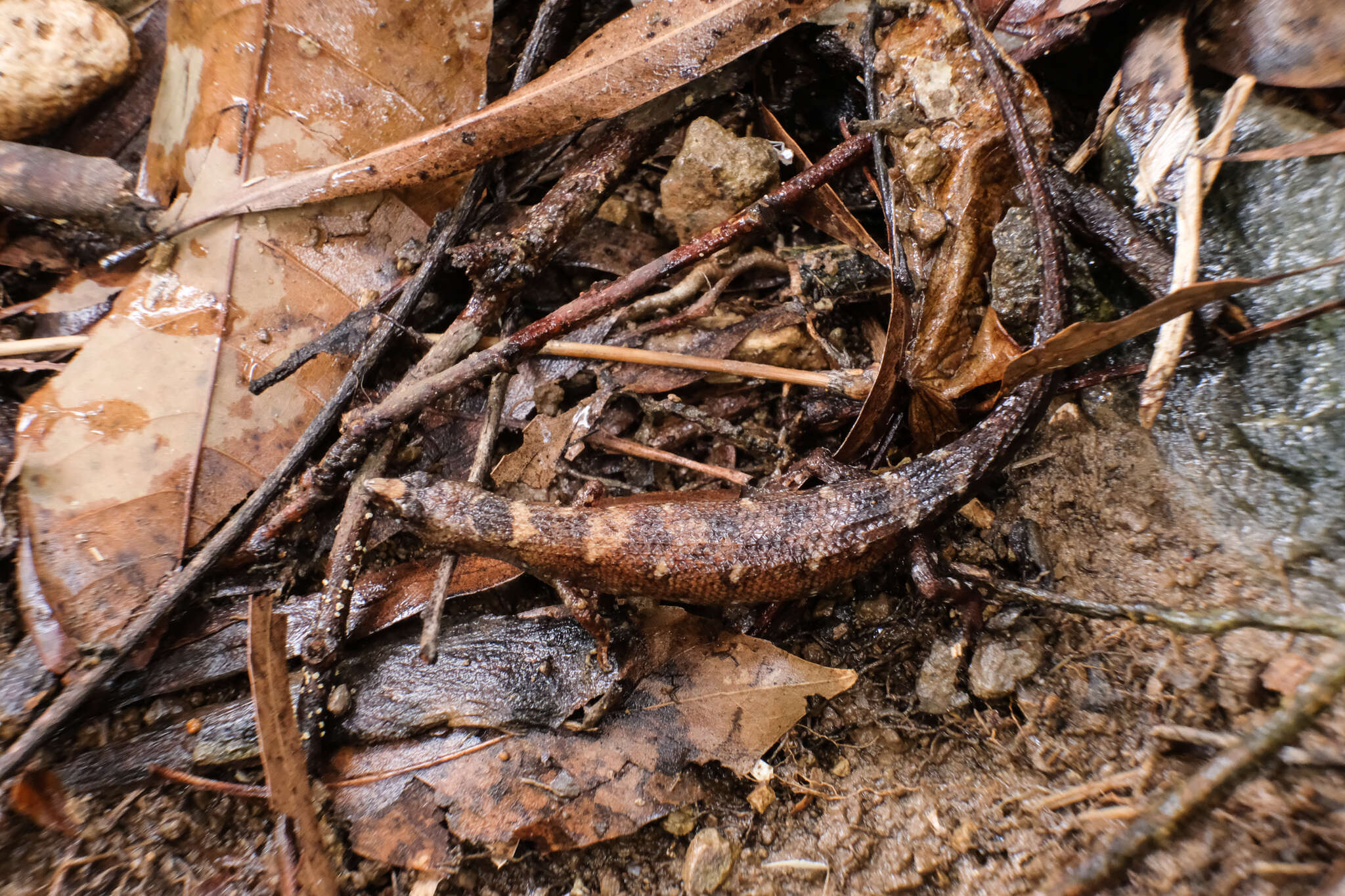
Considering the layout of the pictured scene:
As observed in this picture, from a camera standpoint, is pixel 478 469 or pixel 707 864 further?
pixel 478 469

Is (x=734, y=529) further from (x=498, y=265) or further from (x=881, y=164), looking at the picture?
(x=881, y=164)

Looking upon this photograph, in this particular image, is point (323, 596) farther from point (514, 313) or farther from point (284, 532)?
point (514, 313)

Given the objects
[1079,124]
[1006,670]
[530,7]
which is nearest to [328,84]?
[530,7]

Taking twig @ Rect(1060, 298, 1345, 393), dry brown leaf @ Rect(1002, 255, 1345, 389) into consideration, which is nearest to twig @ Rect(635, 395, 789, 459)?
dry brown leaf @ Rect(1002, 255, 1345, 389)

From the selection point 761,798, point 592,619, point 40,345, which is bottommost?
point 761,798

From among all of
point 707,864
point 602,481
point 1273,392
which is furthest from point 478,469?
point 1273,392

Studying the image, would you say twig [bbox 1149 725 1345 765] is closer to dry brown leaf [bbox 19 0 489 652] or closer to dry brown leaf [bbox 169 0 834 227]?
dry brown leaf [bbox 169 0 834 227]
